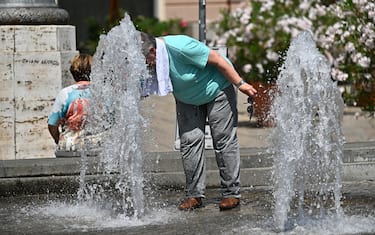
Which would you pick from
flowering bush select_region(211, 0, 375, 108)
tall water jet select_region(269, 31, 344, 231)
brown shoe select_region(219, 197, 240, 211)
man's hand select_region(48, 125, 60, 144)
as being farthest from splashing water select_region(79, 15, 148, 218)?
flowering bush select_region(211, 0, 375, 108)

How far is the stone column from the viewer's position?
9.45 meters

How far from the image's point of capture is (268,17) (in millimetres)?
14617

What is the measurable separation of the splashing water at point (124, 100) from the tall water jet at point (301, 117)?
3.18 ft

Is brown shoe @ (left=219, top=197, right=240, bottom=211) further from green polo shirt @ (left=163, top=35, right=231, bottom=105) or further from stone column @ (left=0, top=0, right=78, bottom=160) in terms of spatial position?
stone column @ (left=0, top=0, right=78, bottom=160)

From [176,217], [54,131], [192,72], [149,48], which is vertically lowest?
[176,217]

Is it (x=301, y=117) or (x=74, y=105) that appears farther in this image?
(x=74, y=105)

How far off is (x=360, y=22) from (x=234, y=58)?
354 cm

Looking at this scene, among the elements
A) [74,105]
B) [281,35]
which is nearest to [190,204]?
[74,105]

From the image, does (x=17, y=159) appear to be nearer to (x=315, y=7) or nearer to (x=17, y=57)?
(x=17, y=57)

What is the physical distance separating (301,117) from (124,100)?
1.27 m

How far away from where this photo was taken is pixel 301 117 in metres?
6.67

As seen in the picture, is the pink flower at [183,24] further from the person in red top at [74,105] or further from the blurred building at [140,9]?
the person in red top at [74,105]

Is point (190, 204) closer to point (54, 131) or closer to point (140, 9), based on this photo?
point (54, 131)

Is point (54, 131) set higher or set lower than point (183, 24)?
lower
